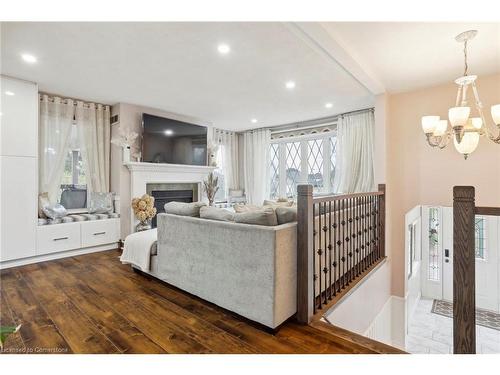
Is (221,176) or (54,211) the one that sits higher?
(221,176)

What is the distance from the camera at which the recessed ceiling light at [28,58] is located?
8.98 feet

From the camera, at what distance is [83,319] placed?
2025mm

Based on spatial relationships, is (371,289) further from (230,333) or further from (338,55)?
(338,55)

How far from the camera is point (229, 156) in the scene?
6738mm

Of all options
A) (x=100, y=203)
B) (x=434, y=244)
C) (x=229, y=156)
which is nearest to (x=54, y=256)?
(x=100, y=203)

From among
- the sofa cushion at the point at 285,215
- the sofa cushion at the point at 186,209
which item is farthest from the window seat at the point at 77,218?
the sofa cushion at the point at 285,215

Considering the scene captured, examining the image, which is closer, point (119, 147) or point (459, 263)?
point (459, 263)

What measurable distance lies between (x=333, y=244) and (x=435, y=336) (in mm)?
3344

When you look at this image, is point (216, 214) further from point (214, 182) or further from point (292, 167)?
point (292, 167)

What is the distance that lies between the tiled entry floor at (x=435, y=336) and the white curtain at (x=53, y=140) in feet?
Result: 20.3

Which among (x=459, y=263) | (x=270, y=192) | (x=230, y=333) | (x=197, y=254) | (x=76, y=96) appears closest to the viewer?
(x=459, y=263)
